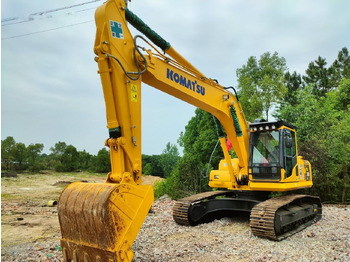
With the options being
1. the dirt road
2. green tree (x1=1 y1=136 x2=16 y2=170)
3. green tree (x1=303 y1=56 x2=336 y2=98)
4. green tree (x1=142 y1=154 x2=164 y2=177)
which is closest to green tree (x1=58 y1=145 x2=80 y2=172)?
green tree (x1=1 y1=136 x2=16 y2=170)

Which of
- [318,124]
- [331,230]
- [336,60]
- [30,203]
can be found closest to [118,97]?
[331,230]

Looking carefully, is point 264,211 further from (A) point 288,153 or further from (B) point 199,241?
(A) point 288,153

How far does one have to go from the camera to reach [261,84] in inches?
1033

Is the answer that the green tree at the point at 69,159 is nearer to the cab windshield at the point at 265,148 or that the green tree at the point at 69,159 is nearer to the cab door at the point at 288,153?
the cab windshield at the point at 265,148

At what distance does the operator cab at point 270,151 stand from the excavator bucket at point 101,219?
12.7 ft

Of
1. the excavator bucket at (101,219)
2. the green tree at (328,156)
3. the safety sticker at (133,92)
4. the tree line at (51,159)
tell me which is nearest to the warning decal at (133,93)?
the safety sticker at (133,92)

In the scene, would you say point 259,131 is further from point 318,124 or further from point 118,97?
point 318,124

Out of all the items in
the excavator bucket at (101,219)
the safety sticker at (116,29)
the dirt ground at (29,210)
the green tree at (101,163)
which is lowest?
the dirt ground at (29,210)

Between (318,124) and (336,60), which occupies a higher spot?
(336,60)

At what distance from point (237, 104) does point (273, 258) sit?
368cm

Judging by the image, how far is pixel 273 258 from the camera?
4934 millimetres

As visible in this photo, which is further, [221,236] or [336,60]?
[336,60]

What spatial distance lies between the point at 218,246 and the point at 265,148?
112 inches

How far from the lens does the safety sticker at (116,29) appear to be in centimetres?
416
